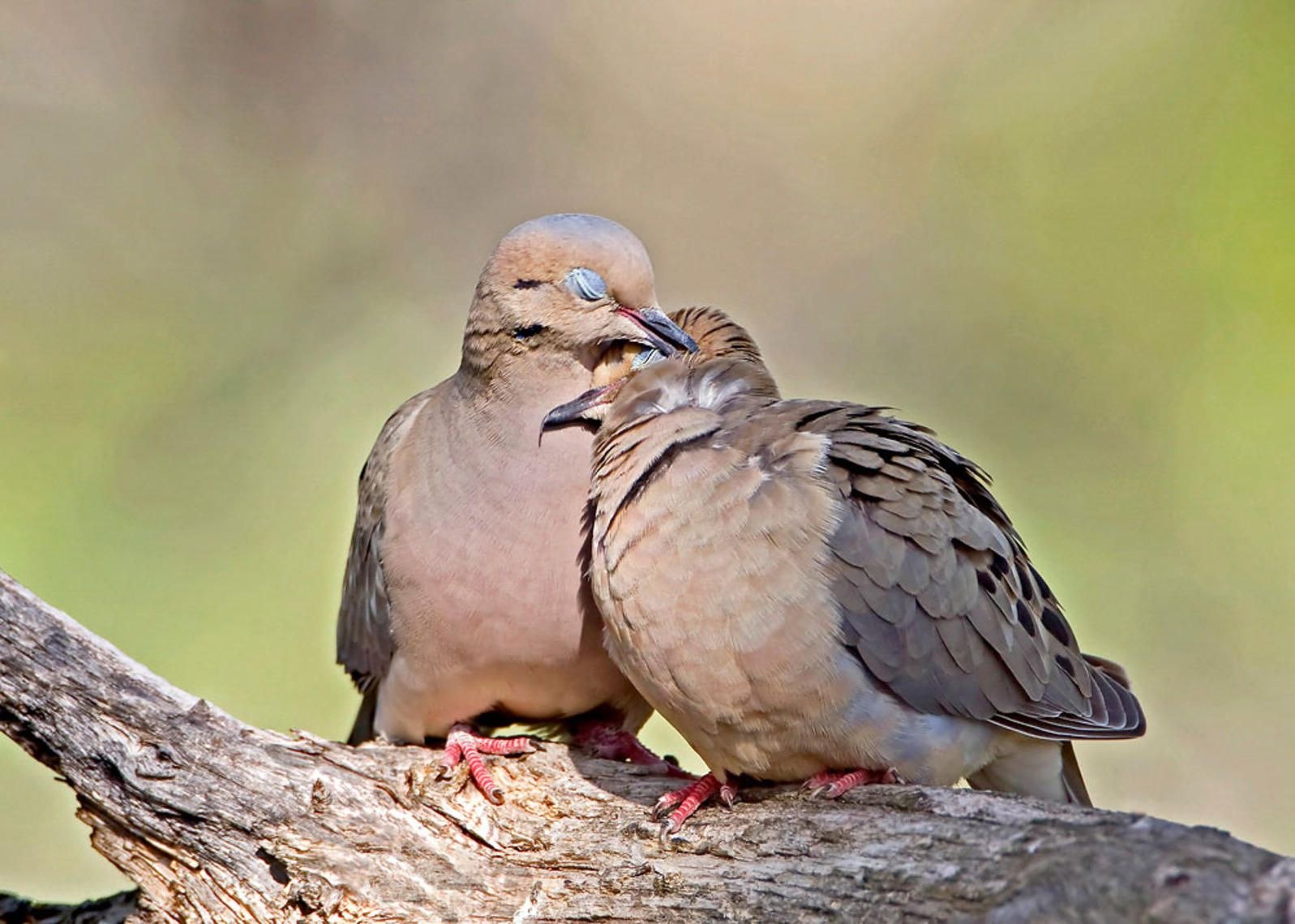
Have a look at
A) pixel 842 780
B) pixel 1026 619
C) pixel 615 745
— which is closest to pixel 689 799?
pixel 842 780

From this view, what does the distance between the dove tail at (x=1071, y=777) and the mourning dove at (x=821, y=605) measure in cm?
9

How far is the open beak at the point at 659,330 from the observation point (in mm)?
3408

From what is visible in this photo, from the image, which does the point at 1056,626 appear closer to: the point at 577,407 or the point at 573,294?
the point at 577,407

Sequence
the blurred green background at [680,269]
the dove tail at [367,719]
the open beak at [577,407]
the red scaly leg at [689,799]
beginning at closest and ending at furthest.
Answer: the red scaly leg at [689,799] → the open beak at [577,407] → the dove tail at [367,719] → the blurred green background at [680,269]

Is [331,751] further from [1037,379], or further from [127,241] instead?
[127,241]

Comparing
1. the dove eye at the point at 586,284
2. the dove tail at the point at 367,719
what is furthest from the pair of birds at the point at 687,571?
the dove tail at the point at 367,719

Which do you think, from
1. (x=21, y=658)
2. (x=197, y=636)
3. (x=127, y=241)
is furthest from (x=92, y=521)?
(x=21, y=658)

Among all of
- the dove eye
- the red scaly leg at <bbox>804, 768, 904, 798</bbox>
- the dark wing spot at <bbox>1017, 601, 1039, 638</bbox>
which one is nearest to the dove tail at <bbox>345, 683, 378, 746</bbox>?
the dove eye

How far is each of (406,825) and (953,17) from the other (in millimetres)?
6892

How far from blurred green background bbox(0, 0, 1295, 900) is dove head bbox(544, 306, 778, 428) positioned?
353cm

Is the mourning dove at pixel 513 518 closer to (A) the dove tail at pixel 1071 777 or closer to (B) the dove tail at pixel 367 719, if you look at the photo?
(B) the dove tail at pixel 367 719

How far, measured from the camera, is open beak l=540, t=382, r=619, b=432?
3.49 meters

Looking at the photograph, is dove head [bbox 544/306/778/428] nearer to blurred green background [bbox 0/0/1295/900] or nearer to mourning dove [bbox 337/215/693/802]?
mourning dove [bbox 337/215/693/802]

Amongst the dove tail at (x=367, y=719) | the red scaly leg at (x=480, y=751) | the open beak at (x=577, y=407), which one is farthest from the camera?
the dove tail at (x=367, y=719)
